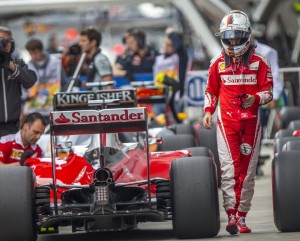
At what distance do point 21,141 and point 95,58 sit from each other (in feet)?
13.7

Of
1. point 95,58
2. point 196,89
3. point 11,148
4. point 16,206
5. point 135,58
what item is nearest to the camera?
point 16,206

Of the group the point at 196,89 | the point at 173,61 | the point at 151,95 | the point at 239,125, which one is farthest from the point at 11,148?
→ the point at 173,61

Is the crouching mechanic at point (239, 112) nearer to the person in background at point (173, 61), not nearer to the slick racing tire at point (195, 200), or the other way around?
the slick racing tire at point (195, 200)

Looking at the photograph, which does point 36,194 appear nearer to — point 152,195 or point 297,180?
point 152,195

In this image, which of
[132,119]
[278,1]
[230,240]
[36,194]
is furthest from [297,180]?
[278,1]

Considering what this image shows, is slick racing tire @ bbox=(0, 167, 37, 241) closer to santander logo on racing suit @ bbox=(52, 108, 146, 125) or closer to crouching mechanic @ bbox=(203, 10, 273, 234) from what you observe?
santander logo on racing suit @ bbox=(52, 108, 146, 125)

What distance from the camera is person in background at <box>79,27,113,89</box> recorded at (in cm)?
1627

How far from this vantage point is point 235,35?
448 inches

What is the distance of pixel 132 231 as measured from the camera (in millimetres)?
12055

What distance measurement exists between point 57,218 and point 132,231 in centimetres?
160

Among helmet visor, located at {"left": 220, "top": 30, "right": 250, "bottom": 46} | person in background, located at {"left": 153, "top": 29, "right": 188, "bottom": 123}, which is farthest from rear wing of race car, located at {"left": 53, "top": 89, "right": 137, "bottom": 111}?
person in background, located at {"left": 153, "top": 29, "right": 188, "bottom": 123}

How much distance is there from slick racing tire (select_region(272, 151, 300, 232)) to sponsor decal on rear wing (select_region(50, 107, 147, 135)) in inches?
44.6

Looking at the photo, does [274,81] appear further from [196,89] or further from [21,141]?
[21,141]

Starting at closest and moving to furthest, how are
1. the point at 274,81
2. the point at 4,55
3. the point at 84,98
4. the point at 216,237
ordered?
1. the point at 216,237
2. the point at 4,55
3. the point at 84,98
4. the point at 274,81
